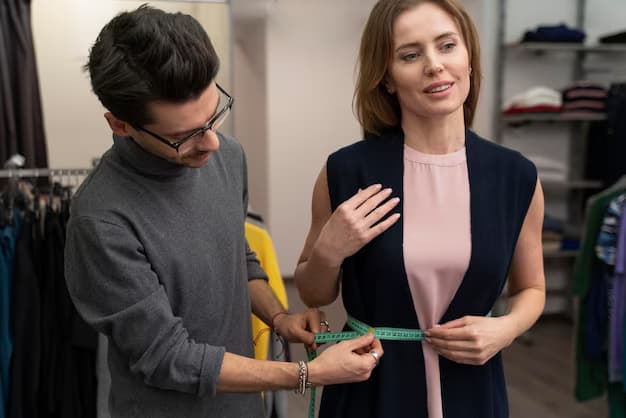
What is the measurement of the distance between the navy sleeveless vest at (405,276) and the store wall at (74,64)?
1335 millimetres

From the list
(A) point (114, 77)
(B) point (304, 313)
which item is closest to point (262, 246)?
(B) point (304, 313)

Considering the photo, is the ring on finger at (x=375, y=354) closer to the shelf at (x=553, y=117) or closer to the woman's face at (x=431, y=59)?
the woman's face at (x=431, y=59)

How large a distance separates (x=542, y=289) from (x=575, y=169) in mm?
3760

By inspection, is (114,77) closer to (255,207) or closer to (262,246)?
(262,246)

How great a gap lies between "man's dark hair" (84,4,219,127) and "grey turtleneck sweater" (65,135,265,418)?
5.3 inches

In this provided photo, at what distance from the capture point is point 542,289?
4.04 ft

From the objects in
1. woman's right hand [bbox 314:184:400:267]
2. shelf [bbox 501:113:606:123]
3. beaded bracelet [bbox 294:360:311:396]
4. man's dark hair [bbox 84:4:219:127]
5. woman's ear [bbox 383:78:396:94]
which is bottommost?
beaded bracelet [bbox 294:360:311:396]

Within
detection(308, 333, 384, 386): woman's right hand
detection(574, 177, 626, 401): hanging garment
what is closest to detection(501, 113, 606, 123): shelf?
detection(574, 177, 626, 401): hanging garment

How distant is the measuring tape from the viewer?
1.15m

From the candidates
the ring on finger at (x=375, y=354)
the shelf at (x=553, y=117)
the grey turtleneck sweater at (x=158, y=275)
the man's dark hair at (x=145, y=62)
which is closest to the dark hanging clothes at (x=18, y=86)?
the grey turtleneck sweater at (x=158, y=275)

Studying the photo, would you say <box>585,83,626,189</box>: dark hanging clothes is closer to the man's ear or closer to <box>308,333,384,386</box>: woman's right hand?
<box>308,333,384,386</box>: woman's right hand

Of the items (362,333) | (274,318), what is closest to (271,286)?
(274,318)

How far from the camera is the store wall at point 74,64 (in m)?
2.30

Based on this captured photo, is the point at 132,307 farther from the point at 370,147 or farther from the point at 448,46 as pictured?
the point at 448,46
